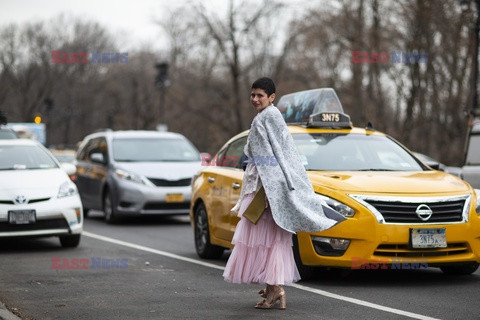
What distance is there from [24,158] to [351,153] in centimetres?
539

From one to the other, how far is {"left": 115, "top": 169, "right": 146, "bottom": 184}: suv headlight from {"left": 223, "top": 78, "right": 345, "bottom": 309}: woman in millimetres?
9621

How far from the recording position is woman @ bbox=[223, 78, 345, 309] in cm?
723

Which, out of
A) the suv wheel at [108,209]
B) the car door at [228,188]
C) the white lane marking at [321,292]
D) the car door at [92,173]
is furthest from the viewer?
the car door at [92,173]

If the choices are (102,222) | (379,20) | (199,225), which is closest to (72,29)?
(379,20)

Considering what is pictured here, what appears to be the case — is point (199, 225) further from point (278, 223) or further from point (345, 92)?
point (345, 92)

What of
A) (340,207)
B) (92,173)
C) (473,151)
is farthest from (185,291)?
(92,173)

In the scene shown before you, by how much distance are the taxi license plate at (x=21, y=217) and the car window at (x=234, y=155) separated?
2.66m

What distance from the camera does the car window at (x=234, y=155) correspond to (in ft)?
34.1

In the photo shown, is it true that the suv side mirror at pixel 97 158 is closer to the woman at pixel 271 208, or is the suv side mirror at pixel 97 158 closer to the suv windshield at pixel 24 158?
the suv windshield at pixel 24 158

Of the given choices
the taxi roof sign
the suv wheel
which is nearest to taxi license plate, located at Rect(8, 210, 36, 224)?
the taxi roof sign

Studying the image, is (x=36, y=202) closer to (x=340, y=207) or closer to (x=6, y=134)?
(x=340, y=207)

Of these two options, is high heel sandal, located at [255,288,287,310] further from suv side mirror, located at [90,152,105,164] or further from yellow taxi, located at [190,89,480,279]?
suv side mirror, located at [90,152,105,164]

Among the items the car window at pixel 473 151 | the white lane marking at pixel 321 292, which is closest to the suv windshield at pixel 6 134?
the white lane marking at pixel 321 292

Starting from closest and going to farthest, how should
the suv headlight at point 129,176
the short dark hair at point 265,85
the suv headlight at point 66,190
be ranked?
the short dark hair at point 265,85 < the suv headlight at point 66,190 < the suv headlight at point 129,176
